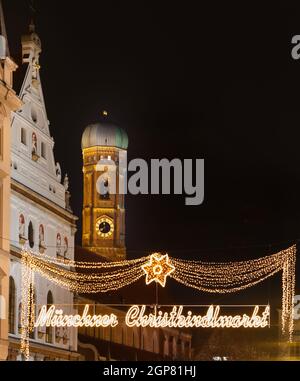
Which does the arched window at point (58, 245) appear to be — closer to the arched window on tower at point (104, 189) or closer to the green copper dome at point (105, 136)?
the green copper dome at point (105, 136)

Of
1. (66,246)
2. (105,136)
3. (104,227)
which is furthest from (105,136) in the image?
(66,246)

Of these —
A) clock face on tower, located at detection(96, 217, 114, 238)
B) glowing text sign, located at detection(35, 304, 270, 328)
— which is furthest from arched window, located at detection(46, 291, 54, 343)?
clock face on tower, located at detection(96, 217, 114, 238)

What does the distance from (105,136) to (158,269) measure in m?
64.9

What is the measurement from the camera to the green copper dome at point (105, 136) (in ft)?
359

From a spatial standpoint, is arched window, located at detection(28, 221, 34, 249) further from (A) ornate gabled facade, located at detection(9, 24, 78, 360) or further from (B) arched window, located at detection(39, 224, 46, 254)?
(B) arched window, located at detection(39, 224, 46, 254)

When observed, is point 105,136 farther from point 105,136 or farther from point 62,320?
point 62,320

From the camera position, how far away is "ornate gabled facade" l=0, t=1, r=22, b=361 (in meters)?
45.7

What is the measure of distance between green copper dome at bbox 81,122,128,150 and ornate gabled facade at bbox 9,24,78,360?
49504 millimetres

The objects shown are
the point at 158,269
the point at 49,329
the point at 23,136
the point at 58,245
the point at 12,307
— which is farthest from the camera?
the point at 58,245

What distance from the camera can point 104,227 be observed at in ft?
379

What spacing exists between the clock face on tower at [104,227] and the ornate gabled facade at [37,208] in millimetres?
54270

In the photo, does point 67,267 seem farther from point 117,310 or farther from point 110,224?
point 110,224
